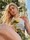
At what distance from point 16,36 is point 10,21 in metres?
0.15

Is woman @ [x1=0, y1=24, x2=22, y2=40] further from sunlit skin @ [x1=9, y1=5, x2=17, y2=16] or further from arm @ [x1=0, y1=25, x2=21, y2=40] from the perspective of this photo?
sunlit skin @ [x1=9, y1=5, x2=17, y2=16]

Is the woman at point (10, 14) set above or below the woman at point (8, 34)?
above

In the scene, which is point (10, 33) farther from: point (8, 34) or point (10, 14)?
point (10, 14)

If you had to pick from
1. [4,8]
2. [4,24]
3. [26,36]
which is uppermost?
[4,8]

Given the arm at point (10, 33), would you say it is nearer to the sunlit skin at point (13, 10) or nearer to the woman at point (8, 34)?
the woman at point (8, 34)

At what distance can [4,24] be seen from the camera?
940 millimetres

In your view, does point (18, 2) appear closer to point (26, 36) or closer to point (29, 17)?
point (29, 17)

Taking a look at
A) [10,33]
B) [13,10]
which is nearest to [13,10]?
[13,10]

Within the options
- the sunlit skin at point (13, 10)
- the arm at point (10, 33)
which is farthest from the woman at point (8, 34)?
the sunlit skin at point (13, 10)

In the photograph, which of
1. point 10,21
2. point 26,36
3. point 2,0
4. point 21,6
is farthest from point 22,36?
point 2,0

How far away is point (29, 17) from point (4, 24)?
243 millimetres

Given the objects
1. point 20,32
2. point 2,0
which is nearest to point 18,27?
point 20,32

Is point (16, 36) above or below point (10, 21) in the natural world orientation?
below

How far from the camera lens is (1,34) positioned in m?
0.92
